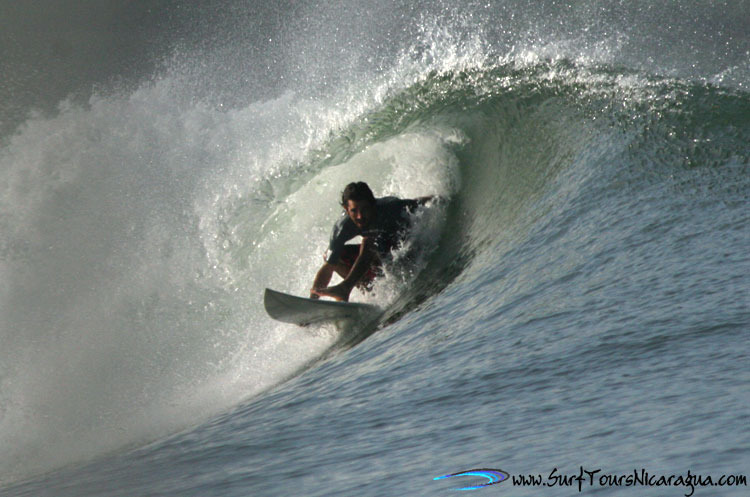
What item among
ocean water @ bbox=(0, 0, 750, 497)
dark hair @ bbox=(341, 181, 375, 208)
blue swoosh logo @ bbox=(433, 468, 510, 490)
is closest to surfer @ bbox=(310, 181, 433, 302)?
dark hair @ bbox=(341, 181, 375, 208)

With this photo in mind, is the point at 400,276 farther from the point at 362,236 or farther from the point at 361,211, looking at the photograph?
the point at 361,211

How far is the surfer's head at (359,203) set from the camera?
23.7 ft

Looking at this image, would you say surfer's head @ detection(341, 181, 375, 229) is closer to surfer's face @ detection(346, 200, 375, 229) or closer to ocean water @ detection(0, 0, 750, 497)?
surfer's face @ detection(346, 200, 375, 229)

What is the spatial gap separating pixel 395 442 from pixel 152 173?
8782 millimetres

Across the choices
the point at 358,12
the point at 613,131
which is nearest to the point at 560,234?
the point at 613,131

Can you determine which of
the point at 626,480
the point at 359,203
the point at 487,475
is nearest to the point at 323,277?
the point at 359,203

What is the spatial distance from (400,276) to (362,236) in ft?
1.62

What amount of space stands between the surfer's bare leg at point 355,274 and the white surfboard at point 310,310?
9.5 inches

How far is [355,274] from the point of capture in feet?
23.9

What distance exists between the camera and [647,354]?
4.07 meters

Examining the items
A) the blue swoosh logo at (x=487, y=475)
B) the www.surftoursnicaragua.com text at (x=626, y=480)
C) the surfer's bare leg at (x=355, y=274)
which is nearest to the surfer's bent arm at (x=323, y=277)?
the surfer's bare leg at (x=355, y=274)

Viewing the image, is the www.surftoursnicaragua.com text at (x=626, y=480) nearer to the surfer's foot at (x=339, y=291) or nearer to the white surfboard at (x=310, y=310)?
the white surfboard at (x=310, y=310)

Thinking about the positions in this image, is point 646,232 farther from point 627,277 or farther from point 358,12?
point 358,12

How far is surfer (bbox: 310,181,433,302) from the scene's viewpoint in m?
7.23
